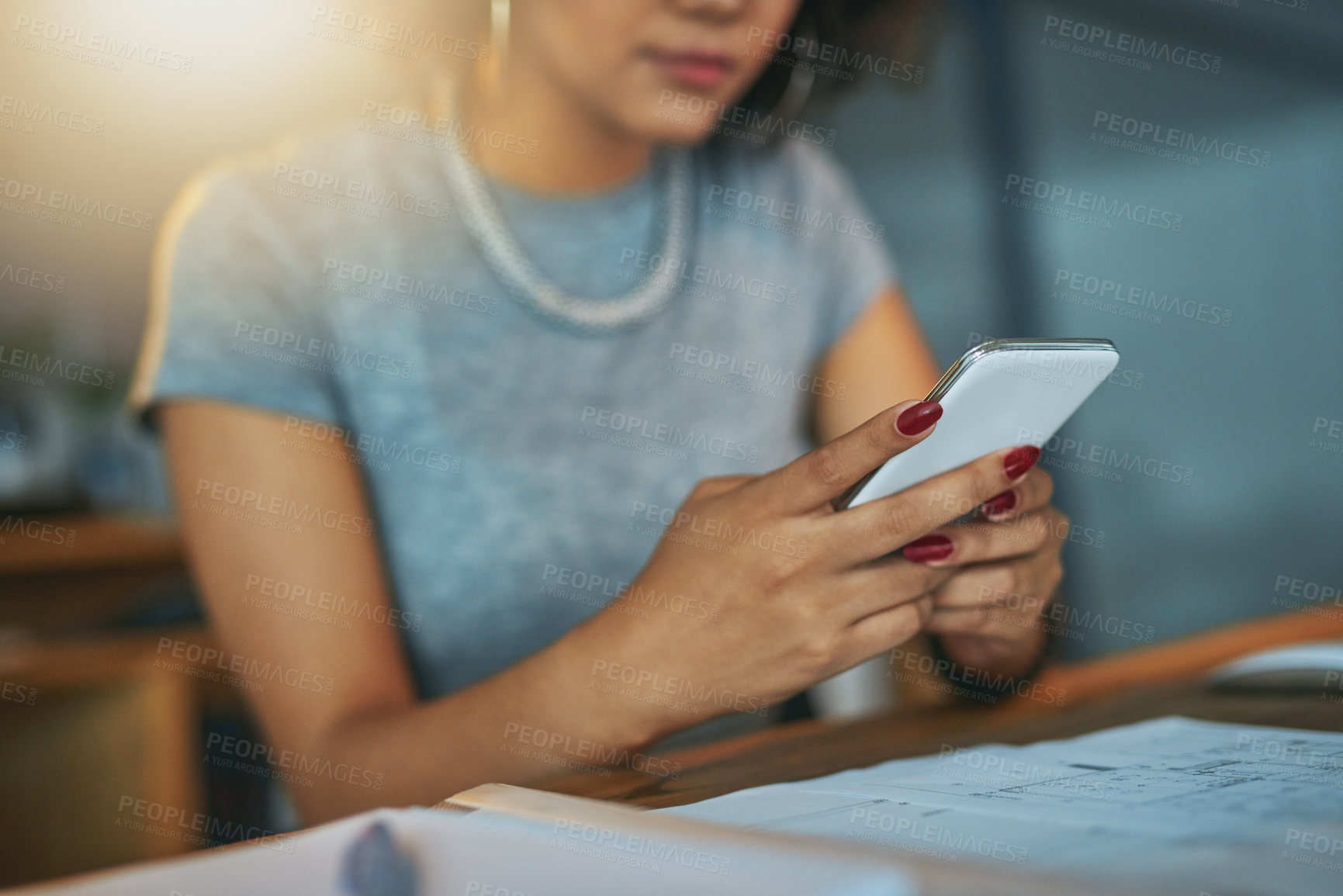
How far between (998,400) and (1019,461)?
0.06 metres

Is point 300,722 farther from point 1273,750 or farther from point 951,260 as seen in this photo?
point 951,260

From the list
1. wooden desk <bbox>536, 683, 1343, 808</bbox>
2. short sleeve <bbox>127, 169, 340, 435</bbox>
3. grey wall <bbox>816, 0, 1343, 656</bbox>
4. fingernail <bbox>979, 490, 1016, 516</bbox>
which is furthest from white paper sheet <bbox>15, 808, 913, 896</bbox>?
grey wall <bbox>816, 0, 1343, 656</bbox>

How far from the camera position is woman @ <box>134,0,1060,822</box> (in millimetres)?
545

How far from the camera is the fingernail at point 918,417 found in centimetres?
44

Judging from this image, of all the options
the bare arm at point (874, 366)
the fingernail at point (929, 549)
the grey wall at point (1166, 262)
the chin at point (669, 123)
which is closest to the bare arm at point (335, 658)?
the fingernail at point (929, 549)

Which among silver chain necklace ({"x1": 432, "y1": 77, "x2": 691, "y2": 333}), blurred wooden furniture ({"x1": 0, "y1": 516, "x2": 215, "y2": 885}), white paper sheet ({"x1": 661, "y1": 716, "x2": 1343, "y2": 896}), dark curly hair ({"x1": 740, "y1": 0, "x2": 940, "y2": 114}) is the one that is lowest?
blurred wooden furniture ({"x1": 0, "y1": 516, "x2": 215, "y2": 885})

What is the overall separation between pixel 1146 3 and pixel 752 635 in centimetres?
258

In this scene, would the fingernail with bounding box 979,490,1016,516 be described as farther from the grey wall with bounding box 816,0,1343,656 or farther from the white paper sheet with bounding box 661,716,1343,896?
the grey wall with bounding box 816,0,1343,656

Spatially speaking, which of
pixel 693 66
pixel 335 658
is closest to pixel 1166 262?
pixel 693 66

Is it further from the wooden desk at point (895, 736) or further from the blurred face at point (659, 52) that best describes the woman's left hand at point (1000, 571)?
the blurred face at point (659, 52)

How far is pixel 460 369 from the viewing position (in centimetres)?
90

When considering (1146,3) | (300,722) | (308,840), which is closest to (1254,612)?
(1146,3)

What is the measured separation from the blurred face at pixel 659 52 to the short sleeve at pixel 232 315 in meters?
0.30

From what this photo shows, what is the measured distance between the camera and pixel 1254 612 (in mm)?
2918
